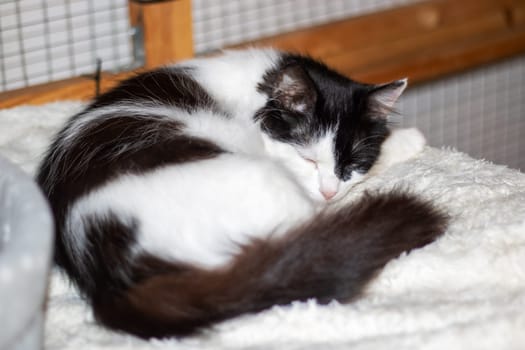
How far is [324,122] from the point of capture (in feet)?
6.00

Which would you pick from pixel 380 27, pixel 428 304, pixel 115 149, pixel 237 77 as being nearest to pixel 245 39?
pixel 380 27

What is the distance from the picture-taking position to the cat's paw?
2.03 meters

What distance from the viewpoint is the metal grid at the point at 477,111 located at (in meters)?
3.39

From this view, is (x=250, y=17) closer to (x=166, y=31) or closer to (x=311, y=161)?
(x=166, y=31)

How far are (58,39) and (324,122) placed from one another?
1171mm

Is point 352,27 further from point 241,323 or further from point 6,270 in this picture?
point 6,270

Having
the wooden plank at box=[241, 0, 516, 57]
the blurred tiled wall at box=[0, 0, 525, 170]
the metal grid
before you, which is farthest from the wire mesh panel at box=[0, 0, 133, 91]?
the metal grid

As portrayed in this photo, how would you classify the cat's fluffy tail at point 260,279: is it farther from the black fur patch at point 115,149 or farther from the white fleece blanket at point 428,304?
the black fur patch at point 115,149

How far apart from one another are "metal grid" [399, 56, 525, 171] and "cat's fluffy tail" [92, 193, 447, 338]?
1924 millimetres

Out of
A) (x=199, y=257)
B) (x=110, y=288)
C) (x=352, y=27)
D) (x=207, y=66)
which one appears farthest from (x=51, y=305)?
(x=352, y=27)

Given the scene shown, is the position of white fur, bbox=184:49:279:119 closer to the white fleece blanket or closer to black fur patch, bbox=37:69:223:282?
black fur patch, bbox=37:69:223:282

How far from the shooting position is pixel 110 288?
1418 millimetres

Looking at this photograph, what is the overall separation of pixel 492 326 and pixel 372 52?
1.67 m

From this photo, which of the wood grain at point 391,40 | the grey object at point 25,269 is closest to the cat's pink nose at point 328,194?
the grey object at point 25,269
